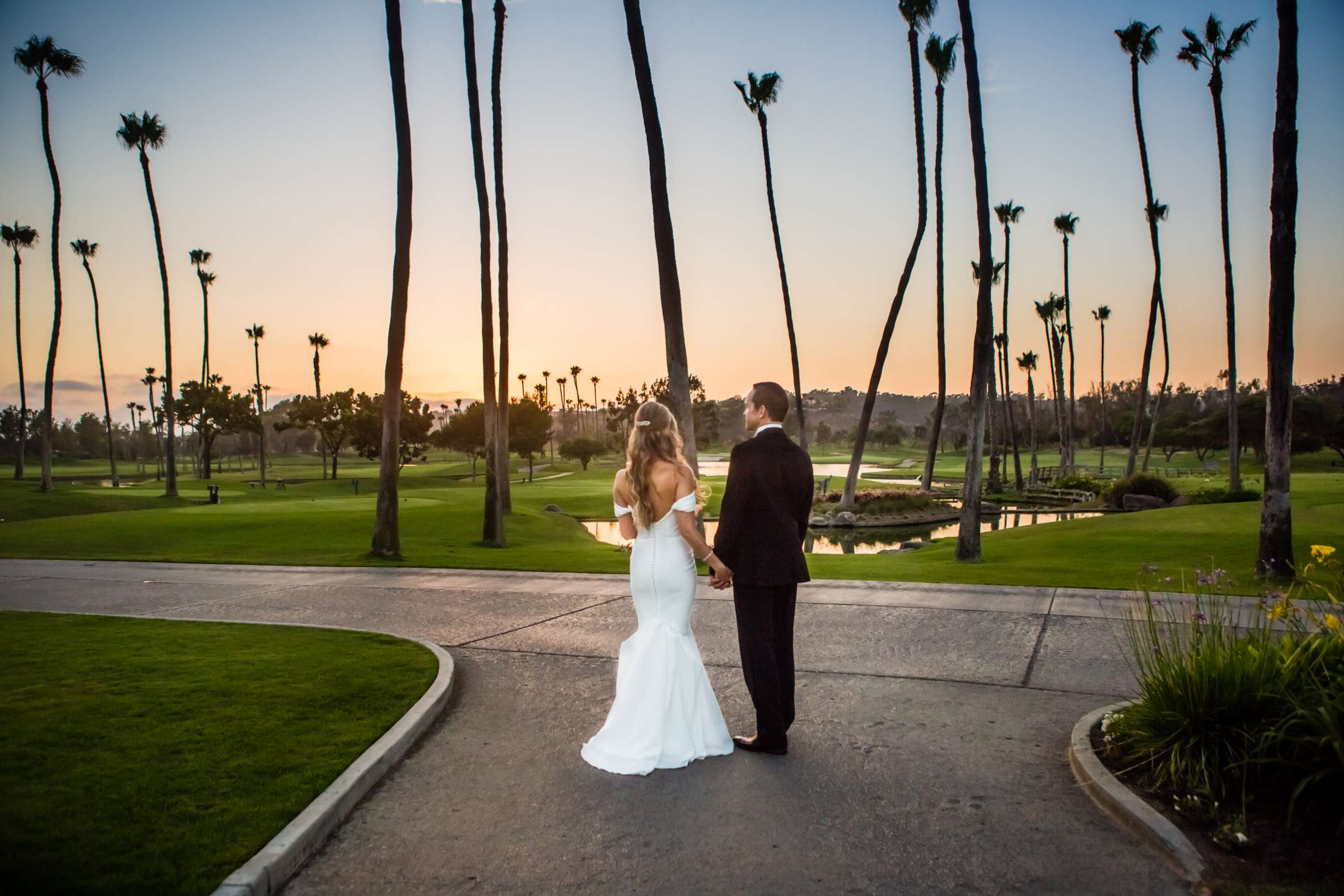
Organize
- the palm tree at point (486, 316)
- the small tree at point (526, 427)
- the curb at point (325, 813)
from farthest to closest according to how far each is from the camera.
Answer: the small tree at point (526, 427)
the palm tree at point (486, 316)
the curb at point (325, 813)

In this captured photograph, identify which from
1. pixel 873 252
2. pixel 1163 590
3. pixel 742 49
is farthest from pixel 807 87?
pixel 1163 590

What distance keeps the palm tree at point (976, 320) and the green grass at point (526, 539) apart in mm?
1058

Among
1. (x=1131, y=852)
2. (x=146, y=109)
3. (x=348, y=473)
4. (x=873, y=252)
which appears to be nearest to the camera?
(x=1131, y=852)

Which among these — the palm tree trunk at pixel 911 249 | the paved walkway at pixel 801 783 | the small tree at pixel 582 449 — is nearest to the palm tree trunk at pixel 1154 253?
the palm tree trunk at pixel 911 249

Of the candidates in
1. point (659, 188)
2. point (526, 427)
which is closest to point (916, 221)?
point (659, 188)

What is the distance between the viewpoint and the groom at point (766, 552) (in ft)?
18.4

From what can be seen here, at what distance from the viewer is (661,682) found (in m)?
5.66

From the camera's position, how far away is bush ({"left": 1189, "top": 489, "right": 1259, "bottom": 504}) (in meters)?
29.7

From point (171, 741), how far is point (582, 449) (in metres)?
90.4

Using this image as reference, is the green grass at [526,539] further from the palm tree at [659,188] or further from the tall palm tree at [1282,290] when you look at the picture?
the palm tree at [659,188]

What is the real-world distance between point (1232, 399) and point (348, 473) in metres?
72.9

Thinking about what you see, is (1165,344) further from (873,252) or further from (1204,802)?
(1204,802)

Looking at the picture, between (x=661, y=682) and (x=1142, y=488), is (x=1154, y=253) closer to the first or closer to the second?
(x=1142, y=488)

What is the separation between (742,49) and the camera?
27.3 m
